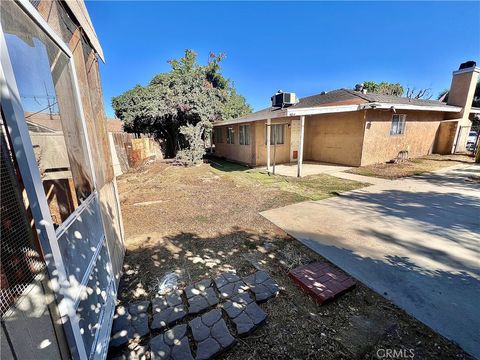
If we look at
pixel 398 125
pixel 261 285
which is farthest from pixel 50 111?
pixel 398 125

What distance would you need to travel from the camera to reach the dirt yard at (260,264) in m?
1.93

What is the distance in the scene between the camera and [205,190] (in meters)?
7.29

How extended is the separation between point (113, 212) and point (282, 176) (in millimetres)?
7065

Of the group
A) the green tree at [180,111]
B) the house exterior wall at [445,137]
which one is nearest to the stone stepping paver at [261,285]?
the green tree at [180,111]

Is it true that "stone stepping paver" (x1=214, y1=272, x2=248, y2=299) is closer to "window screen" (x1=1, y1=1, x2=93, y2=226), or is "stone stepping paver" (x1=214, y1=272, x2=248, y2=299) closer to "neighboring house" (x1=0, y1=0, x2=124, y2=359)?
"neighboring house" (x1=0, y1=0, x2=124, y2=359)

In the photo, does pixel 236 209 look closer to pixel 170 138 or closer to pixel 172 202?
pixel 172 202

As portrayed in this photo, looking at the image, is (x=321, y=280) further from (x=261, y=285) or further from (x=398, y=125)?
(x=398, y=125)

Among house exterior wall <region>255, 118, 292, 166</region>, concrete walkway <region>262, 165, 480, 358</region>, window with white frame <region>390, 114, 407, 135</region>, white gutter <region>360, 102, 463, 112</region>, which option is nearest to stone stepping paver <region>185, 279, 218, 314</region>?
concrete walkway <region>262, 165, 480, 358</region>

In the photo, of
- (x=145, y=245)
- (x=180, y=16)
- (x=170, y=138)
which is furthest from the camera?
(x=170, y=138)

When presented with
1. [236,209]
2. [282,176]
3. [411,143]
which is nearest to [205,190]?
[236,209]

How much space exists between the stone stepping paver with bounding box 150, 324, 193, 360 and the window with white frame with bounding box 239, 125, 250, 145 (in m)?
10.8

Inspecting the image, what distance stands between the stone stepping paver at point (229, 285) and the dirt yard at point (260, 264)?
172mm

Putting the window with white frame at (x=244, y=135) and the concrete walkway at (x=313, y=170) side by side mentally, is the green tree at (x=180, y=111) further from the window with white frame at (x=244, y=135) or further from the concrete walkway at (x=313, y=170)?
Result: the concrete walkway at (x=313, y=170)

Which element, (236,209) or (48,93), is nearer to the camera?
(48,93)
